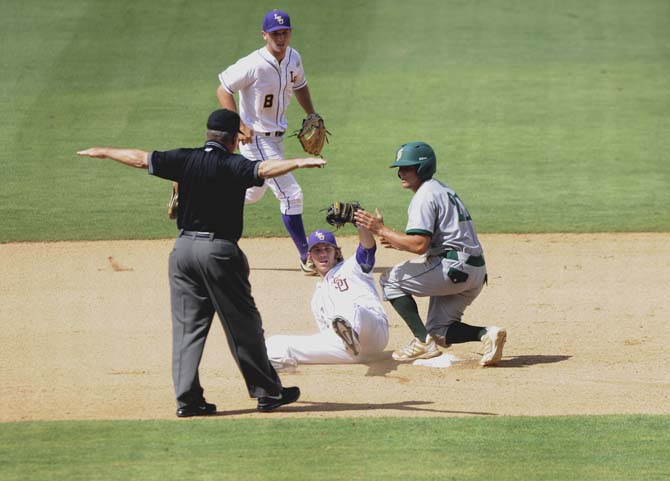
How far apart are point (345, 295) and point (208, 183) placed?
1.82 m

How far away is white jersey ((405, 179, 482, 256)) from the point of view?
25.8 ft

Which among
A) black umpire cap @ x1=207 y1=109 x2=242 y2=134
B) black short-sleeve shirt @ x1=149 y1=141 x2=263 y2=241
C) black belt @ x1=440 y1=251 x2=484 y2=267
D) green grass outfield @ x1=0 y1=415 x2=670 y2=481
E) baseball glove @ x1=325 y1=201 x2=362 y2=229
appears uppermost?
black umpire cap @ x1=207 y1=109 x2=242 y2=134

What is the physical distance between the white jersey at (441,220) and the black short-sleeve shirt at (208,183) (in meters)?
1.56

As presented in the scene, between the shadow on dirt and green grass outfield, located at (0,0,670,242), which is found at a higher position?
green grass outfield, located at (0,0,670,242)

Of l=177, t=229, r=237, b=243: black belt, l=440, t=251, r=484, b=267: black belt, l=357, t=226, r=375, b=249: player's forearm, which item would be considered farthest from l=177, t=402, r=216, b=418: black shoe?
l=440, t=251, r=484, b=267: black belt

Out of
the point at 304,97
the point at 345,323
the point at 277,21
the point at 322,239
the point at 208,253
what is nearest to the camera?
the point at 208,253

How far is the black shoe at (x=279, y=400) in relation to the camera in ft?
23.1

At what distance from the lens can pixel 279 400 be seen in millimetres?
7043

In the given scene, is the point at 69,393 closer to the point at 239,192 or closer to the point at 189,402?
the point at 189,402

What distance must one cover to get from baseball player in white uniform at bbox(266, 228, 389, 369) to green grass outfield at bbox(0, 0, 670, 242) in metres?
4.14

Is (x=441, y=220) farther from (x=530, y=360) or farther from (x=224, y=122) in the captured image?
(x=224, y=122)

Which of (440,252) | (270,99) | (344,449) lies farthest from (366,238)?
(270,99)

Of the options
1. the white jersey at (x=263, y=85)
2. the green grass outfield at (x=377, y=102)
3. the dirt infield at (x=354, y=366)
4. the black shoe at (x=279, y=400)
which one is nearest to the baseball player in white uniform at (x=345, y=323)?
the dirt infield at (x=354, y=366)

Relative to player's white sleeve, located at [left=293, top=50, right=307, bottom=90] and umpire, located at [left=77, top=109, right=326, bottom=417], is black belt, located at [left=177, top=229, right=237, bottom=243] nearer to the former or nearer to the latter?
umpire, located at [left=77, top=109, right=326, bottom=417]
